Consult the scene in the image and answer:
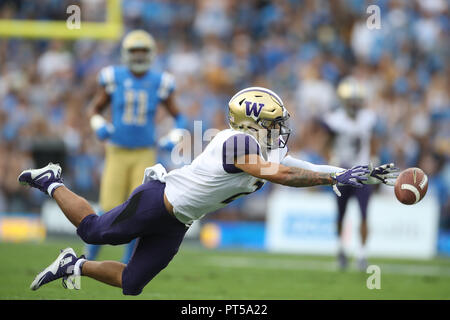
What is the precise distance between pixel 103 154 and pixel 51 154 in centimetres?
83

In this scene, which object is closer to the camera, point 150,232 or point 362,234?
point 150,232

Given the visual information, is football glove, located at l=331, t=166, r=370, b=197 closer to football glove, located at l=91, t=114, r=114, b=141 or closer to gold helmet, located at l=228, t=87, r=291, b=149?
gold helmet, located at l=228, t=87, r=291, b=149

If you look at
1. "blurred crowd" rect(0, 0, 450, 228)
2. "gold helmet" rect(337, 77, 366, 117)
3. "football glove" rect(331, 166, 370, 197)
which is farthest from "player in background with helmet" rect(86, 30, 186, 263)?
"blurred crowd" rect(0, 0, 450, 228)

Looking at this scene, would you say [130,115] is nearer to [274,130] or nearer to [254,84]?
[274,130]

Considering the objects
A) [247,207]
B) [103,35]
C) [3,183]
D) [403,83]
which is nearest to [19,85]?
[3,183]

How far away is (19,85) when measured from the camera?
45.0 feet

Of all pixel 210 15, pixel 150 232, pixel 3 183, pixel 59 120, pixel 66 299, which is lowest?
pixel 66 299

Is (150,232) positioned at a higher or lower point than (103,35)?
lower

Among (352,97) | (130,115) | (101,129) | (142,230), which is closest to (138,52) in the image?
(130,115)

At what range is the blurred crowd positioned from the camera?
12258 millimetres

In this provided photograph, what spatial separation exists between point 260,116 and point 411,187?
1030mm

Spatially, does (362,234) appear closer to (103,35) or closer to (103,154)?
(103,35)

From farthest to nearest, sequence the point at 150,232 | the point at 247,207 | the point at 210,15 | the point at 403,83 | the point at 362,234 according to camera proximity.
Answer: the point at 210,15 → the point at 403,83 → the point at 247,207 → the point at 362,234 → the point at 150,232

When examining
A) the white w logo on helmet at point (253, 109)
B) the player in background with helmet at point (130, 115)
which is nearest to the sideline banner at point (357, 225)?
the player in background with helmet at point (130, 115)
